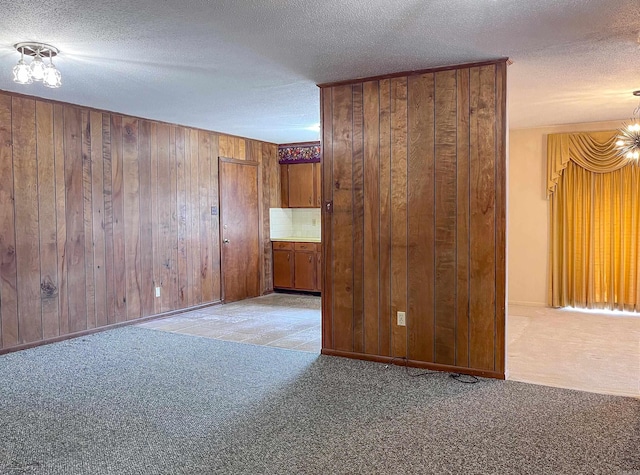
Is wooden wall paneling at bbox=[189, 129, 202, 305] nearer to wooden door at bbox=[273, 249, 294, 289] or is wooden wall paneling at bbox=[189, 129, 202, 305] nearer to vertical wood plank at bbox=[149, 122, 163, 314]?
vertical wood plank at bbox=[149, 122, 163, 314]

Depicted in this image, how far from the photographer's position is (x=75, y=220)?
16.4 ft

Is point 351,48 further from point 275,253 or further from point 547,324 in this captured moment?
point 275,253

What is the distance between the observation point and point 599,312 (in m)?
6.14

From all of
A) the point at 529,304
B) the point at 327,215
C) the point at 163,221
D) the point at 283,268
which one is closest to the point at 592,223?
the point at 529,304

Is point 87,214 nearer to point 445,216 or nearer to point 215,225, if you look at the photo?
point 215,225

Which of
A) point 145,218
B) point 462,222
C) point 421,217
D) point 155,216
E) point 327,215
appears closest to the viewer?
point 462,222

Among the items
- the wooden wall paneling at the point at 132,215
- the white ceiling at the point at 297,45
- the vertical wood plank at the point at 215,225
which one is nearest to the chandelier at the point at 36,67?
the white ceiling at the point at 297,45

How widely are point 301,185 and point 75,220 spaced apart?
12.3 ft

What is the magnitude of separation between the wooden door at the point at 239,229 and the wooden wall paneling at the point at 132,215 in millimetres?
1451

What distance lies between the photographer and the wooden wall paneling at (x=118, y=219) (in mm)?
5398

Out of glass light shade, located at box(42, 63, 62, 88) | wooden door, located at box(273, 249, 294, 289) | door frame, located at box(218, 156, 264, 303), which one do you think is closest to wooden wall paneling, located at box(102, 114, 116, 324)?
door frame, located at box(218, 156, 264, 303)

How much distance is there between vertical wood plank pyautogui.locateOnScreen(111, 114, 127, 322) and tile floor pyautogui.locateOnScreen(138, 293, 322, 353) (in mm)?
375

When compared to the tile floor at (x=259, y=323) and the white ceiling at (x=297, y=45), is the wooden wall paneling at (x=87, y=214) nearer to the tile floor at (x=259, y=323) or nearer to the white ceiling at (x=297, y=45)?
the white ceiling at (x=297, y=45)

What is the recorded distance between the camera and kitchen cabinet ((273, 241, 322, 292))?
759 centimetres
